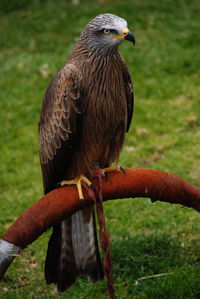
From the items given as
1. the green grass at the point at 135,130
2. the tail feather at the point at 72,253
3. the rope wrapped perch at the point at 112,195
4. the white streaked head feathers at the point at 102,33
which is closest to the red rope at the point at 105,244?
the rope wrapped perch at the point at 112,195

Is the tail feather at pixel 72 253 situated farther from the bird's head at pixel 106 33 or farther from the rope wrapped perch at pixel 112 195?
the bird's head at pixel 106 33

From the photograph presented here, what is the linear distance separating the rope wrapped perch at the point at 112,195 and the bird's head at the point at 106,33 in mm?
795

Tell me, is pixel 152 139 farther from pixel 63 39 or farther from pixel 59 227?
pixel 63 39

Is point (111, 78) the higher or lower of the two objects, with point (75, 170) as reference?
higher

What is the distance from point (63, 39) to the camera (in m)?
8.63

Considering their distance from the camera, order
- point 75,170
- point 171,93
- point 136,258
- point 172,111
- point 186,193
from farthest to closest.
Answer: point 171,93, point 172,111, point 136,258, point 75,170, point 186,193

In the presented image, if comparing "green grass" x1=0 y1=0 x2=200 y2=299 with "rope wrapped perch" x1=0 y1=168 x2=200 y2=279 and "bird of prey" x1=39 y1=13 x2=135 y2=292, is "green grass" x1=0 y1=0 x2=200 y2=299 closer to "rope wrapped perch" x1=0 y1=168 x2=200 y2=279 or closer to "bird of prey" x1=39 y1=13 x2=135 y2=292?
"bird of prey" x1=39 y1=13 x2=135 y2=292

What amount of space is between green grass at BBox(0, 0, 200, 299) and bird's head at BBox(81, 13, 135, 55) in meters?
1.93

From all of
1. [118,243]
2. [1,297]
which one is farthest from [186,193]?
[1,297]

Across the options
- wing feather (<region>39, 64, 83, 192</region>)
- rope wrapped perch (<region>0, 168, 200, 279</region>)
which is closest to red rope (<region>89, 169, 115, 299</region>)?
rope wrapped perch (<region>0, 168, 200, 279</region>)

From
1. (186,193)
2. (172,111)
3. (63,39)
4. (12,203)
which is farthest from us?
(63,39)

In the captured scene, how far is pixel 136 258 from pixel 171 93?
3.62 m

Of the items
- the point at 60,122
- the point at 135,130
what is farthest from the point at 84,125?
the point at 135,130

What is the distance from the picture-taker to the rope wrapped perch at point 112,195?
87.0 inches
